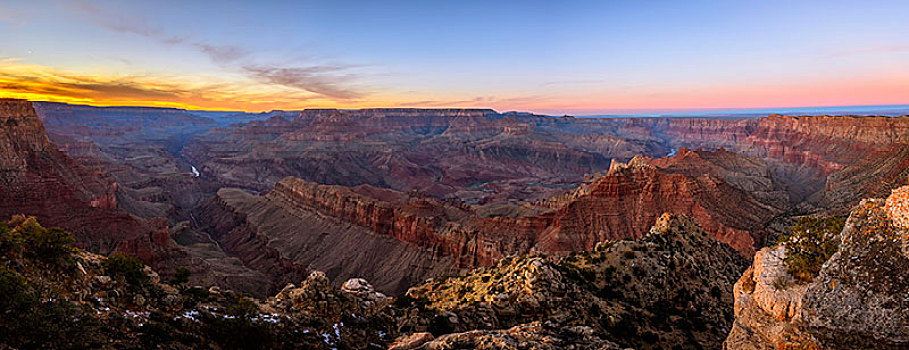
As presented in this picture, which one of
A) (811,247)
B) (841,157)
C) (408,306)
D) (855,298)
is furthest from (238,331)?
(841,157)

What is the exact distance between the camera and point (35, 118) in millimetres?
86062

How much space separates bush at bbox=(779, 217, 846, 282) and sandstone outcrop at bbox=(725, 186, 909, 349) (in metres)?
0.76

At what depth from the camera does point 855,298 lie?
10500 millimetres

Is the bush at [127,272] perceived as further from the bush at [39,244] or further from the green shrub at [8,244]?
the green shrub at [8,244]

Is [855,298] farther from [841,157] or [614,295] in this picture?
[841,157]

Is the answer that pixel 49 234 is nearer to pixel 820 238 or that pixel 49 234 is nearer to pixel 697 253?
pixel 820 238

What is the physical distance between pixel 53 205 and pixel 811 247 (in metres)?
94.2

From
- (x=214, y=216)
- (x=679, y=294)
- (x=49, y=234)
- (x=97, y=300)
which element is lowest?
(x=214, y=216)

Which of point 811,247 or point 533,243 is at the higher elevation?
point 811,247

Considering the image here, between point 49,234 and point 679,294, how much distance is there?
2992 cm

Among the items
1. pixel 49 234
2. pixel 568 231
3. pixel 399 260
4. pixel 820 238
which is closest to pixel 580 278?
pixel 820 238

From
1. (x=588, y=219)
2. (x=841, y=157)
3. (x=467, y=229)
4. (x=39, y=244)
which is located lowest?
(x=467, y=229)

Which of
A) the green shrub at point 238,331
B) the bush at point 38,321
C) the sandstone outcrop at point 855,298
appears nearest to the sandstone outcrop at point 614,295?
the sandstone outcrop at point 855,298

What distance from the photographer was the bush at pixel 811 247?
12.9 m
